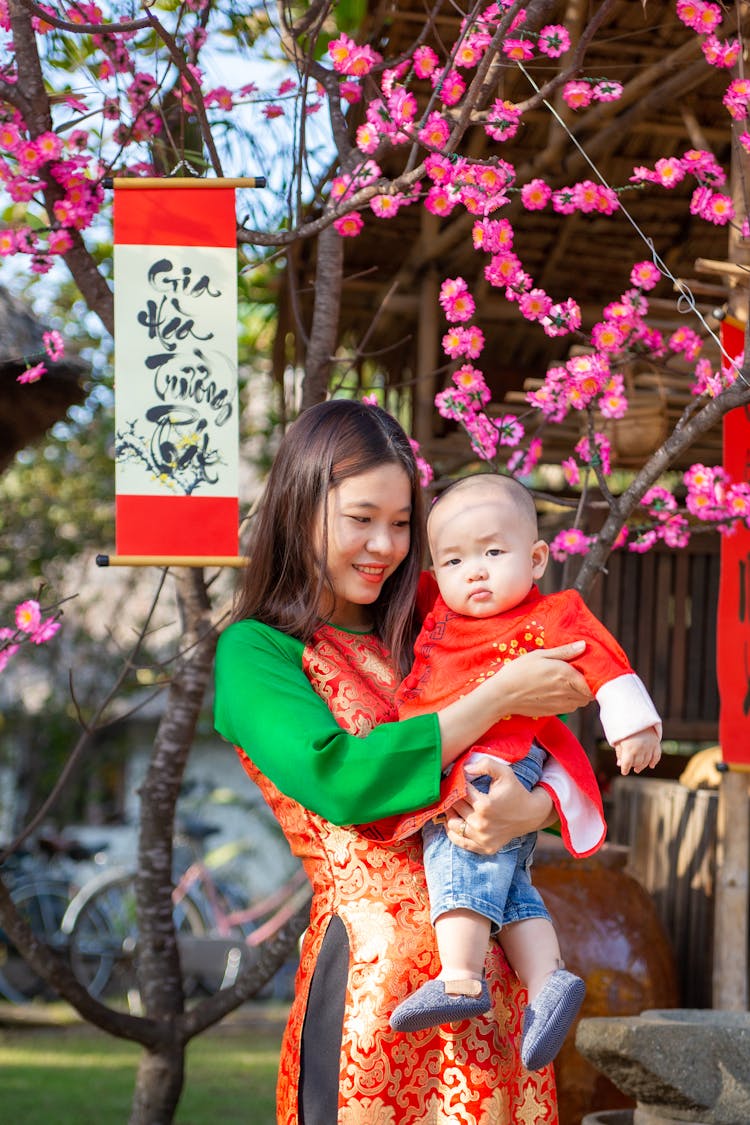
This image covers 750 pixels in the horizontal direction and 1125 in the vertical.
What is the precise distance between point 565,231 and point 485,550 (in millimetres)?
4085

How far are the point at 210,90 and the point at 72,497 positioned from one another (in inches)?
249

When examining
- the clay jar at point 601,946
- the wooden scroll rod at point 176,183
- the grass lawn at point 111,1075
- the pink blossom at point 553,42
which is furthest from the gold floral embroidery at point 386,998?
the grass lawn at point 111,1075

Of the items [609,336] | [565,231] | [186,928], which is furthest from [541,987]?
[186,928]

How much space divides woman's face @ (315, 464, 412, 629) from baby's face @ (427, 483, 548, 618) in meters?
0.08

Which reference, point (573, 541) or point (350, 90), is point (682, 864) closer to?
point (573, 541)

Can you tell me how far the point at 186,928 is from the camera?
32.7 ft

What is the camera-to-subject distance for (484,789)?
2.09 meters

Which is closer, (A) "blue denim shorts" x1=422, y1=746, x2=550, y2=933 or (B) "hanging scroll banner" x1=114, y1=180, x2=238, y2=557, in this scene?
(A) "blue denim shorts" x1=422, y1=746, x2=550, y2=933

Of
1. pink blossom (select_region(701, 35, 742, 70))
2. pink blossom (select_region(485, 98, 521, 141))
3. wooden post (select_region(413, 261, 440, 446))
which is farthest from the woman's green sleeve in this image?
wooden post (select_region(413, 261, 440, 446))

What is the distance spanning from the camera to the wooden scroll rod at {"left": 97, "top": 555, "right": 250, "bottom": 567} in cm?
294

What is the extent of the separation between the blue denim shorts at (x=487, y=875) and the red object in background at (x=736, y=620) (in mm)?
1978

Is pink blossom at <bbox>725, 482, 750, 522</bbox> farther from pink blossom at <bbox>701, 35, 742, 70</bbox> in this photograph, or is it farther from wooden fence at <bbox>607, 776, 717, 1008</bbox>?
wooden fence at <bbox>607, 776, 717, 1008</bbox>

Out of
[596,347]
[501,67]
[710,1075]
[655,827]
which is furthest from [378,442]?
[655,827]

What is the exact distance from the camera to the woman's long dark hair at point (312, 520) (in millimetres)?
2229
